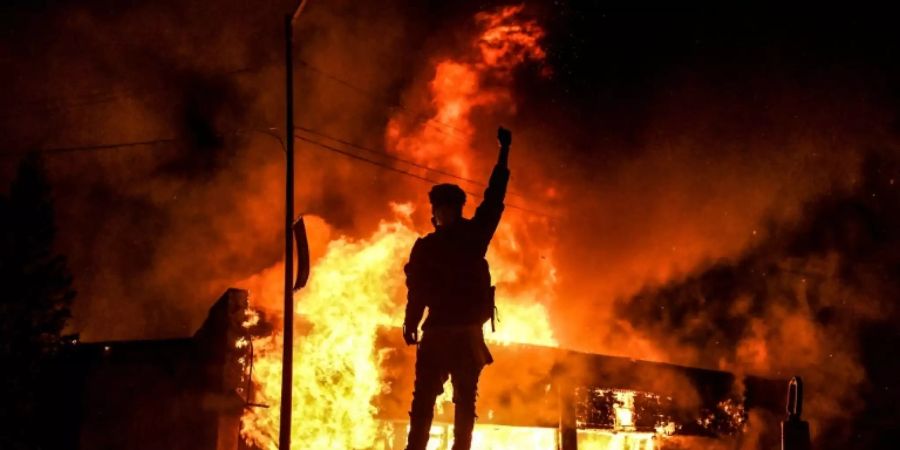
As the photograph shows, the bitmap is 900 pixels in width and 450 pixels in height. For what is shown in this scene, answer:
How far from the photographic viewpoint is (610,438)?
17.2 m

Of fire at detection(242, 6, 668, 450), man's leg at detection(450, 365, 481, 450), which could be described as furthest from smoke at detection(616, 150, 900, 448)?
man's leg at detection(450, 365, 481, 450)

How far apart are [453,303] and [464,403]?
0.80m

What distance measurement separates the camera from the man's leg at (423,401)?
6.59 m

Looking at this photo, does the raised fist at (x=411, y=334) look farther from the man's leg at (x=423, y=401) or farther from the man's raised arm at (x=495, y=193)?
the man's raised arm at (x=495, y=193)

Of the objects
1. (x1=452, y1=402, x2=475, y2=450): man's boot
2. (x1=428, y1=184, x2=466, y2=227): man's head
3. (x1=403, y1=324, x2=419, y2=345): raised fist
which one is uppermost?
(x1=428, y1=184, x2=466, y2=227): man's head

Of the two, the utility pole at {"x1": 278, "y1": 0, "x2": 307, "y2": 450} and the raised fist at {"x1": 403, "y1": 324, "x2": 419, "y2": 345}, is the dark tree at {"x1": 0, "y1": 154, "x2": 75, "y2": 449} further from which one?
the raised fist at {"x1": 403, "y1": 324, "x2": 419, "y2": 345}

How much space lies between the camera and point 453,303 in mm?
6770

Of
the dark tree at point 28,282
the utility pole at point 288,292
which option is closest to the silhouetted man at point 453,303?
the utility pole at point 288,292

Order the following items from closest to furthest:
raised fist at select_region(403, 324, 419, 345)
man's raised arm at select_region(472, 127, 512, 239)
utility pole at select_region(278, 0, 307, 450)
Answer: raised fist at select_region(403, 324, 419, 345) < man's raised arm at select_region(472, 127, 512, 239) < utility pole at select_region(278, 0, 307, 450)

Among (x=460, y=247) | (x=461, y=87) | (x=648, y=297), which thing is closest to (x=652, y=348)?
(x=648, y=297)

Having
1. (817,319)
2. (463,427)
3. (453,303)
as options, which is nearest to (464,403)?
(463,427)

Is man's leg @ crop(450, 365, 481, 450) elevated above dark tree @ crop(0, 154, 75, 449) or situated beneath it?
situated beneath

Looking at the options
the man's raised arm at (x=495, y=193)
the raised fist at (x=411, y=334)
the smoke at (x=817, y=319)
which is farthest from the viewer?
the smoke at (x=817, y=319)

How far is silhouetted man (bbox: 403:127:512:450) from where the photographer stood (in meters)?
6.68
